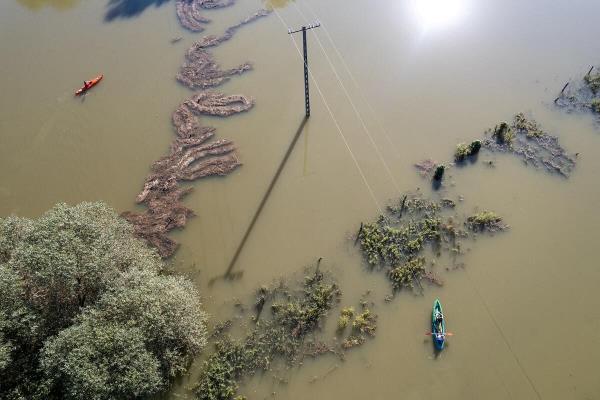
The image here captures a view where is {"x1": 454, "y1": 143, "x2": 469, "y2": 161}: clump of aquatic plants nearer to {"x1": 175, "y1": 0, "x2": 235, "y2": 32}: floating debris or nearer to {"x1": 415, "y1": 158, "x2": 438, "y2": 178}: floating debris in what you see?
{"x1": 415, "y1": 158, "x2": 438, "y2": 178}: floating debris

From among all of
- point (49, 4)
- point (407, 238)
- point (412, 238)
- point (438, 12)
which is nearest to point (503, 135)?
point (412, 238)

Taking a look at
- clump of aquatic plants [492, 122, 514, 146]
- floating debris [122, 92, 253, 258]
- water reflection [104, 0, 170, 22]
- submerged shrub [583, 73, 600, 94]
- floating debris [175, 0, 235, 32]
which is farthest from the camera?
water reflection [104, 0, 170, 22]

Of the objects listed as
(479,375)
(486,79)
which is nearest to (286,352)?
(479,375)

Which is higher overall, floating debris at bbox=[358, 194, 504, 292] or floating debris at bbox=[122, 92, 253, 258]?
floating debris at bbox=[122, 92, 253, 258]

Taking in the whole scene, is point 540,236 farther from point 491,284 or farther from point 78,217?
point 78,217

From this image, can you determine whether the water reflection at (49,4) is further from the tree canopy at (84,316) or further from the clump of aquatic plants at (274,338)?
the clump of aquatic plants at (274,338)

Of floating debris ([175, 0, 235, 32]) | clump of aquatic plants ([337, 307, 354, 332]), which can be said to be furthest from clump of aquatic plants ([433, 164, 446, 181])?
floating debris ([175, 0, 235, 32])
